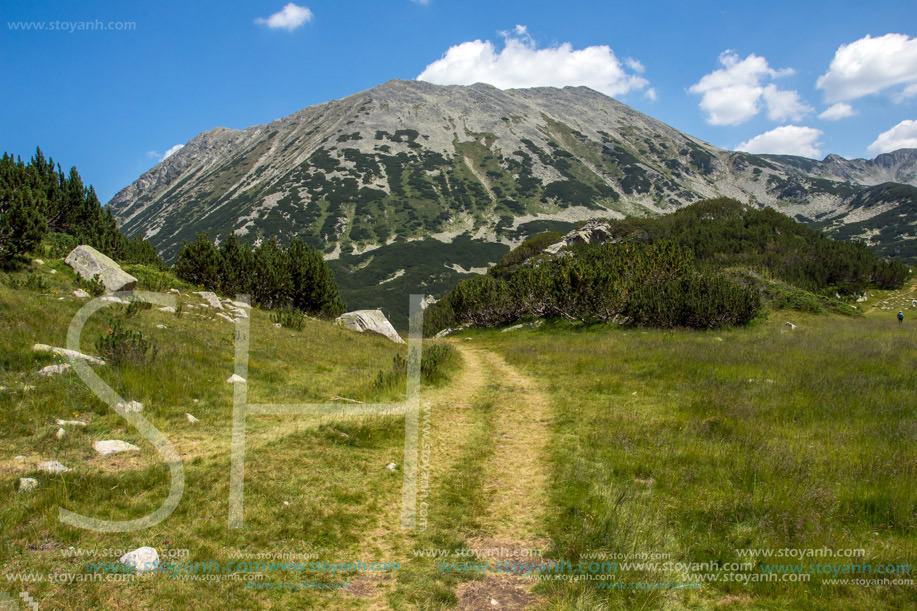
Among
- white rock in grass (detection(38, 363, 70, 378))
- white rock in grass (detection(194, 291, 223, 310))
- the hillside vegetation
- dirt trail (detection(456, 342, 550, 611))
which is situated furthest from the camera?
the hillside vegetation

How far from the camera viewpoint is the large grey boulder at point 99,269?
1659 cm

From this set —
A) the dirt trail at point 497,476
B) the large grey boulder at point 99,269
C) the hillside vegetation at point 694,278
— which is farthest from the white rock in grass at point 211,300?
the hillside vegetation at point 694,278

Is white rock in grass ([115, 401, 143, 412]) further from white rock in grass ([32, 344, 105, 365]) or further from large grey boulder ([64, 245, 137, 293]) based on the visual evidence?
large grey boulder ([64, 245, 137, 293])

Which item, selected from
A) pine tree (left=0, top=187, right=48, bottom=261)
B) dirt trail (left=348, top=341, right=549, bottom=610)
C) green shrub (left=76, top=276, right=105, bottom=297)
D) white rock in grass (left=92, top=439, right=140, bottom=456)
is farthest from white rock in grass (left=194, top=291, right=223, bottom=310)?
white rock in grass (left=92, top=439, right=140, bottom=456)

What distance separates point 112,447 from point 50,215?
26.1 m

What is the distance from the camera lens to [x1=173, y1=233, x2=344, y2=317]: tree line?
2575 centimetres

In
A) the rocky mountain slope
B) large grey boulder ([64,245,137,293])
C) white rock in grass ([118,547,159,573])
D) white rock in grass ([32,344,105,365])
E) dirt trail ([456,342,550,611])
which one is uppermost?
the rocky mountain slope

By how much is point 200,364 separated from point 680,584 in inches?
410

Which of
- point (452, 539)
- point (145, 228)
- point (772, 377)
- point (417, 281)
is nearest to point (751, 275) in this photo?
point (772, 377)

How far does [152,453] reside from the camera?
6188 mm

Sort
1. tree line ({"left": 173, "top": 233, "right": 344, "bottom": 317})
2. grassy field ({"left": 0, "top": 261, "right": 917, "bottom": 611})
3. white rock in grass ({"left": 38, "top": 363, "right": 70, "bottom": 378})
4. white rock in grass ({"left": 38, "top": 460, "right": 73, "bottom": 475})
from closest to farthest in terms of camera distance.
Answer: grassy field ({"left": 0, "top": 261, "right": 917, "bottom": 611})
white rock in grass ({"left": 38, "top": 460, "right": 73, "bottom": 475})
white rock in grass ({"left": 38, "top": 363, "right": 70, "bottom": 378})
tree line ({"left": 173, "top": 233, "right": 344, "bottom": 317})

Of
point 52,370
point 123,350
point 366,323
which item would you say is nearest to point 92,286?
point 123,350

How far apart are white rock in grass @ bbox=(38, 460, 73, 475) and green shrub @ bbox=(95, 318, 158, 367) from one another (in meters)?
4.10

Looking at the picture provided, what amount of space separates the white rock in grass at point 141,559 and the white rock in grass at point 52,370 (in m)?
5.66
